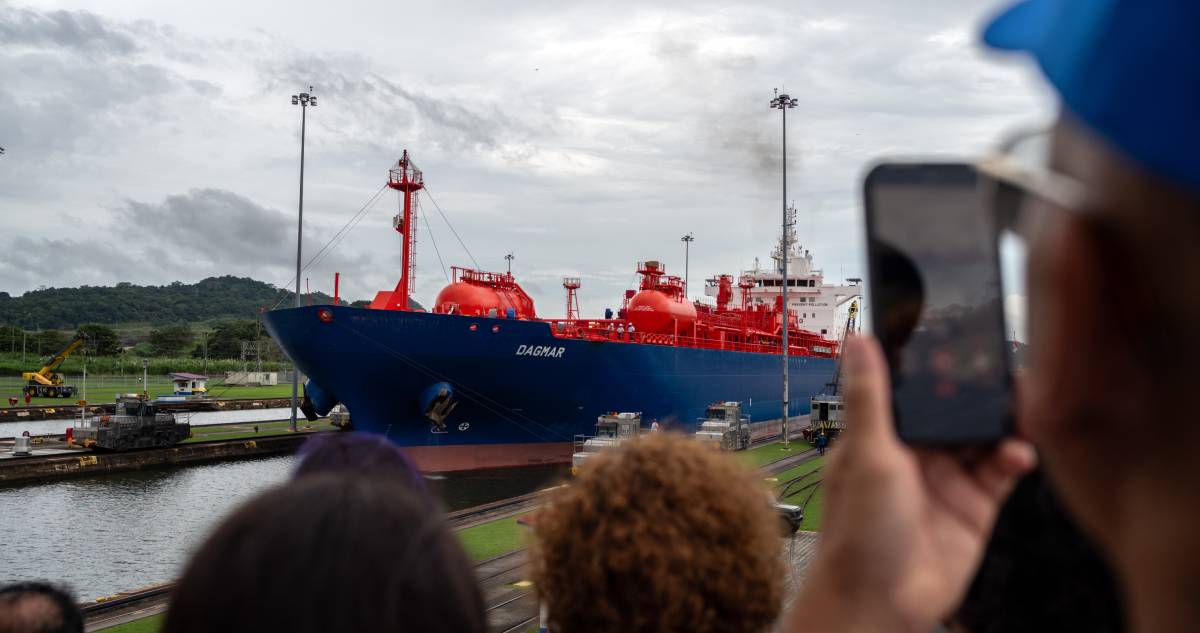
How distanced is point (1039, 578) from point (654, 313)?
27.3 meters

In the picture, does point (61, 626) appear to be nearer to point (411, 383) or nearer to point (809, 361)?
point (411, 383)

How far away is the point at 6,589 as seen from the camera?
2.08 m

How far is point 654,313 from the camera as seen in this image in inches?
1117

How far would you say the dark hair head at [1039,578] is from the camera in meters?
1.08

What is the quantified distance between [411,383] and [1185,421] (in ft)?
70.3

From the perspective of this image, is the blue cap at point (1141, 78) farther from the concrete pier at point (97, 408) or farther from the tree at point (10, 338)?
the tree at point (10, 338)

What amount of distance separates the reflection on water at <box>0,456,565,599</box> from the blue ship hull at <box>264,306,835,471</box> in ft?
3.60

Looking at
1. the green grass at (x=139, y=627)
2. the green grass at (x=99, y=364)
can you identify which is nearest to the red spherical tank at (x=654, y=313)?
the green grass at (x=139, y=627)

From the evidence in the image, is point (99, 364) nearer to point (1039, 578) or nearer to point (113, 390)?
point (113, 390)

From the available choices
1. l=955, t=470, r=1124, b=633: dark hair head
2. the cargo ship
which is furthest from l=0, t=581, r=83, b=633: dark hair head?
the cargo ship

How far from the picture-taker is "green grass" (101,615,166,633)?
355 inches

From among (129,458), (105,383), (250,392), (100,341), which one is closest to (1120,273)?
(129,458)

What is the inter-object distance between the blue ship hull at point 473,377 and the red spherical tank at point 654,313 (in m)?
2.16

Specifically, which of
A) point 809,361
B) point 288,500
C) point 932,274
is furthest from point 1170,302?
point 809,361
